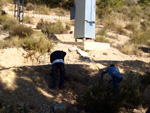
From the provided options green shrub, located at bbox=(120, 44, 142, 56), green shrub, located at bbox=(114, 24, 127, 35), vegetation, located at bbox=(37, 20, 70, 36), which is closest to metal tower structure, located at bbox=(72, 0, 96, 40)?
green shrub, located at bbox=(120, 44, 142, 56)

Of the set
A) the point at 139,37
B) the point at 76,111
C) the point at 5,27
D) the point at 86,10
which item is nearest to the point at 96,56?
the point at 86,10

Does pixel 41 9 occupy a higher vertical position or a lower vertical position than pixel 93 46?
higher

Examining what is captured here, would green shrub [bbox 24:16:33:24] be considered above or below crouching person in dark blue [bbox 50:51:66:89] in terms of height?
above

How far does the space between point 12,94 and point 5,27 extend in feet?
35.3

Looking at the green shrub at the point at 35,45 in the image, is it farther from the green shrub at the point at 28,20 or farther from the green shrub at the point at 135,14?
the green shrub at the point at 135,14

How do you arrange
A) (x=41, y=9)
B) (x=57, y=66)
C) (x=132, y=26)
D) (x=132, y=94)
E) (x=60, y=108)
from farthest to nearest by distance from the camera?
(x=41, y=9), (x=132, y=26), (x=57, y=66), (x=132, y=94), (x=60, y=108)

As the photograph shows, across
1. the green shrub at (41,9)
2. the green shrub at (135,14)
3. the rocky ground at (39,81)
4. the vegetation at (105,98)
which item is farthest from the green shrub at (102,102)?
the green shrub at (135,14)

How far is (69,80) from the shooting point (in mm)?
6312

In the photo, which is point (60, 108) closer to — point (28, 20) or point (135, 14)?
point (28, 20)

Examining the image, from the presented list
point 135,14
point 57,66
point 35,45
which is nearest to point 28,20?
point 35,45

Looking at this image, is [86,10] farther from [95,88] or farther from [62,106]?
[62,106]

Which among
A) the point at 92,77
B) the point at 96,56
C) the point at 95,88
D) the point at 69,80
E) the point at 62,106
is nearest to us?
the point at 62,106

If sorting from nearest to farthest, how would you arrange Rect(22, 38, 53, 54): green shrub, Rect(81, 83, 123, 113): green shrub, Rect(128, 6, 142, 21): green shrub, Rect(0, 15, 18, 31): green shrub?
Rect(81, 83, 123, 113): green shrub, Rect(22, 38, 53, 54): green shrub, Rect(0, 15, 18, 31): green shrub, Rect(128, 6, 142, 21): green shrub

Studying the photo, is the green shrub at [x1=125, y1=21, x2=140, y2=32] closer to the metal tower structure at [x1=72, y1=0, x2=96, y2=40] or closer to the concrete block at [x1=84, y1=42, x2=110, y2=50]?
the concrete block at [x1=84, y1=42, x2=110, y2=50]
